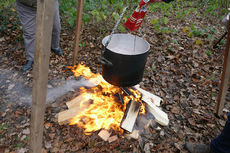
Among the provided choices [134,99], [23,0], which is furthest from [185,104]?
[23,0]

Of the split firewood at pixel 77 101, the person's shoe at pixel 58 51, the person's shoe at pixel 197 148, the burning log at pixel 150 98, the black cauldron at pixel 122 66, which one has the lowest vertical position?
the person's shoe at pixel 197 148

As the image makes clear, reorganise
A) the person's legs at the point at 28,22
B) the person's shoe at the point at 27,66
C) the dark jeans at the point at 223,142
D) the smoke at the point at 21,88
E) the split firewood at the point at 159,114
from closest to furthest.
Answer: the dark jeans at the point at 223,142 < the split firewood at the point at 159,114 < the smoke at the point at 21,88 < the person's legs at the point at 28,22 < the person's shoe at the point at 27,66

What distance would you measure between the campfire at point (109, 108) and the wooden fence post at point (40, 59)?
43.9 inches

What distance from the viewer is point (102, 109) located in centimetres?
255

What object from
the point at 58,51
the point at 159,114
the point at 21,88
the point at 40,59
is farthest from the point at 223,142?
the point at 58,51

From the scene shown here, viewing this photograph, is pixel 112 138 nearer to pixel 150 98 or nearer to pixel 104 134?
pixel 104 134

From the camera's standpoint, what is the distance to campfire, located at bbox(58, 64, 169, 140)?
2.38 meters

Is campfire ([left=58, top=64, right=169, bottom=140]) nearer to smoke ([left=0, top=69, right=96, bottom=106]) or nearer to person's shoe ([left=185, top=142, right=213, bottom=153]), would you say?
smoke ([left=0, top=69, right=96, bottom=106])

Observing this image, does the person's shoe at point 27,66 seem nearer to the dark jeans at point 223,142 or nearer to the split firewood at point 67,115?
the split firewood at point 67,115

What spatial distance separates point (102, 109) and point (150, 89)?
1131 millimetres

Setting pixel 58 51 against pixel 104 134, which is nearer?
pixel 104 134

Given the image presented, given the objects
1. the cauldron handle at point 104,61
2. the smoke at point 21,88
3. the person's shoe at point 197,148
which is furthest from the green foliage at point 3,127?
the person's shoe at point 197,148

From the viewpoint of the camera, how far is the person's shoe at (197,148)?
89.3 inches

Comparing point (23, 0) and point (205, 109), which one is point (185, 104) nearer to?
point (205, 109)
